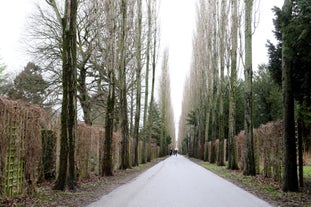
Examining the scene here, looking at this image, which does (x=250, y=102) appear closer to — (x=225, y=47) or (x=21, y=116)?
→ (x=225, y=47)

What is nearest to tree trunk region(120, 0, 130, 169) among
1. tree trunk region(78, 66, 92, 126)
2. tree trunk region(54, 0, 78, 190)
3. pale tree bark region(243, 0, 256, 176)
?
tree trunk region(78, 66, 92, 126)

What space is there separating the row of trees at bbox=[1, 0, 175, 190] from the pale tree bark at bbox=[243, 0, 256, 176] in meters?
6.74

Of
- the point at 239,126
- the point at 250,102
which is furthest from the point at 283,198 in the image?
the point at 239,126

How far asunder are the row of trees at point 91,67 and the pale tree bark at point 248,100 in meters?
6.74

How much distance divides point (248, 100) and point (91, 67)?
48.8 feet

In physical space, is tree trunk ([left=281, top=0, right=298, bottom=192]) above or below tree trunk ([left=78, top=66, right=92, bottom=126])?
below

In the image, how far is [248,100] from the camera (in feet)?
60.9

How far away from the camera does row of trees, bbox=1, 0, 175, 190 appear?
1158cm

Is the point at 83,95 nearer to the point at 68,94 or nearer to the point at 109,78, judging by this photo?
the point at 109,78

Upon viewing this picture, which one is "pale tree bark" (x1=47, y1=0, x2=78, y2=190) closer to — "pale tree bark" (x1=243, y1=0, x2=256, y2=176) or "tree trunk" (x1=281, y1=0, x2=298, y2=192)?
"tree trunk" (x1=281, y1=0, x2=298, y2=192)

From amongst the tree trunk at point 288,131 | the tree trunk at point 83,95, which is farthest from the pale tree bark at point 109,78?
the tree trunk at point 83,95

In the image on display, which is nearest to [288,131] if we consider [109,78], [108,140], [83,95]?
[108,140]

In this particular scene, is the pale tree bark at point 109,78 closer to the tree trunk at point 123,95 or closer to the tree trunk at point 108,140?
the tree trunk at point 108,140

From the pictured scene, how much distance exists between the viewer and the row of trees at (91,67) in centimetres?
1158
